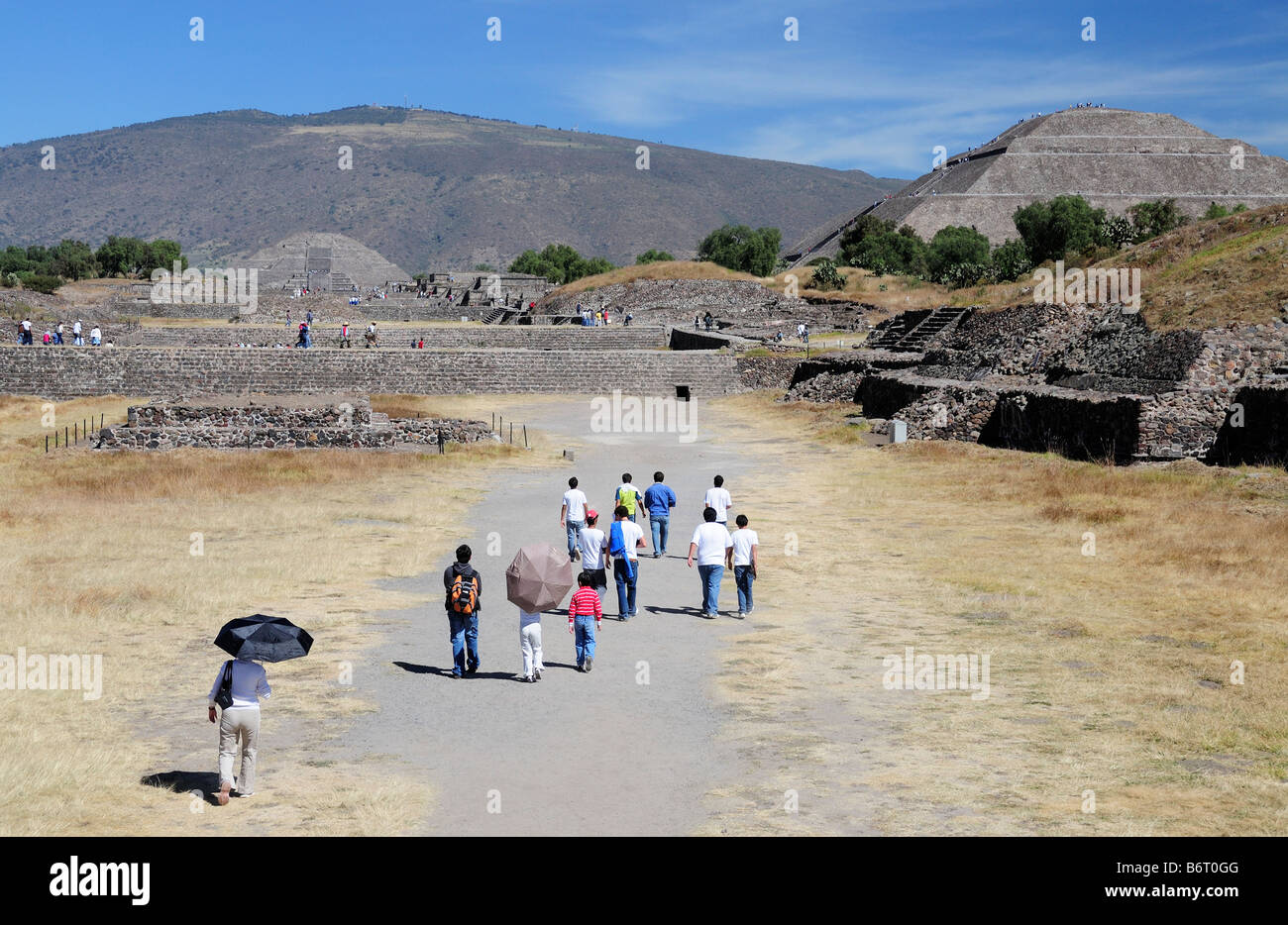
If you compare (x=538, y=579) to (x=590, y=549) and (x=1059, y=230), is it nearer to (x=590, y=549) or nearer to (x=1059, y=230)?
(x=590, y=549)

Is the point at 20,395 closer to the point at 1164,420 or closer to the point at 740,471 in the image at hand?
the point at 740,471

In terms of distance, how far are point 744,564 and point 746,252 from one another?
102 meters

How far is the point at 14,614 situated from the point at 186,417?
19.2 meters

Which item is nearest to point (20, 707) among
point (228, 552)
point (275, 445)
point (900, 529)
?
point (228, 552)

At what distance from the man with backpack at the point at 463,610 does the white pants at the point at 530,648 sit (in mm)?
595

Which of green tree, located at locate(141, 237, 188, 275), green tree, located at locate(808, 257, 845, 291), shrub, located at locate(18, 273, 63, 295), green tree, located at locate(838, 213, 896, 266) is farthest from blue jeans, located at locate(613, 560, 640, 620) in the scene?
green tree, located at locate(141, 237, 188, 275)

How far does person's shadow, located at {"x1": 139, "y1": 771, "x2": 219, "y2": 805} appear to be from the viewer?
872 cm

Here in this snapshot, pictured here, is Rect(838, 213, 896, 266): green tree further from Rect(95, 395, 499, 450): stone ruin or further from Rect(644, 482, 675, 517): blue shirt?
Rect(644, 482, 675, 517): blue shirt

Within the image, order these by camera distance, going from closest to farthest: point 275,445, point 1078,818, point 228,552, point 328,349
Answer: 1. point 1078,818
2. point 228,552
3. point 275,445
4. point 328,349

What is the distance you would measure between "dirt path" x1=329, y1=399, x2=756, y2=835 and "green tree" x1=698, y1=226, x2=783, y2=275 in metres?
96.3

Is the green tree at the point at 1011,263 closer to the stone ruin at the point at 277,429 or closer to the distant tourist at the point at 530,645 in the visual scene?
the stone ruin at the point at 277,429

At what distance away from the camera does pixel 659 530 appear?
18.3m

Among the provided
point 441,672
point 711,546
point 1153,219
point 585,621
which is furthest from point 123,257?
point 585,621

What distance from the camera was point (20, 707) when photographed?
10648 millimetres
